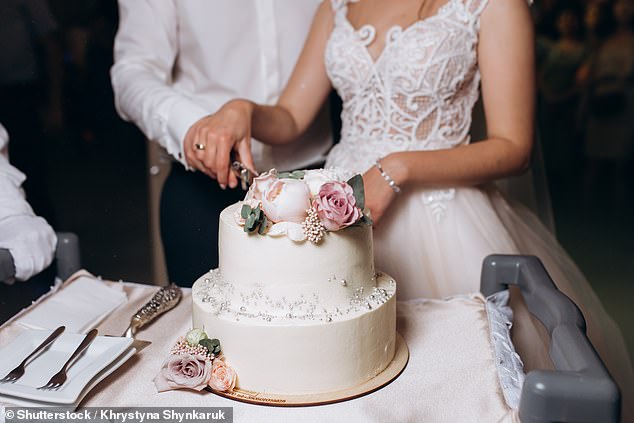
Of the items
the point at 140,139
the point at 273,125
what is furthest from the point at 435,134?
the point at 140,139

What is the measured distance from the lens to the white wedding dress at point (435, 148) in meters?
1.60

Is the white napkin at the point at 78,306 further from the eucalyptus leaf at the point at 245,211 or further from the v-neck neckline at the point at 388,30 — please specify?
the v-neck neckline at the point at 388,30

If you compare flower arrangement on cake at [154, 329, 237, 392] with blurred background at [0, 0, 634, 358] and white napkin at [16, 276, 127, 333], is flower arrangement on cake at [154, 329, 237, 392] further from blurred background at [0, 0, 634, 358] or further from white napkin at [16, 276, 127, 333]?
blurred background at [0, 0, 634, 358]

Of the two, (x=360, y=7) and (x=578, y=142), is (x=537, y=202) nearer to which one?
(x=360, y=7)

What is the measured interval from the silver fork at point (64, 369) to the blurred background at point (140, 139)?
64 cm

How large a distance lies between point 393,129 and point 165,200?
0.69m

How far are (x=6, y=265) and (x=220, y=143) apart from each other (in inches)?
17.6

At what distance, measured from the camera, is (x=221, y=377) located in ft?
3.14

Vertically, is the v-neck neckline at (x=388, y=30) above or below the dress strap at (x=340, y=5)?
below

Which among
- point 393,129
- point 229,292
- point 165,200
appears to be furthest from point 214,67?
point 229,292

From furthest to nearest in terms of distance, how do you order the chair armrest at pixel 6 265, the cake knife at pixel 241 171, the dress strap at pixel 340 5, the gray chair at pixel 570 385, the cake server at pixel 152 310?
the dress strap at pixel 340 5 < the cake knife at pixel 241 171 < the chair armrest at pixel 6 265 < the cake server at pixel 152 310 < the gray chair at pixel 570 385

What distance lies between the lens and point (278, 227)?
0.93 m

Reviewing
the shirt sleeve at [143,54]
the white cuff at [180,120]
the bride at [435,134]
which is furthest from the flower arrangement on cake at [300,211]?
the shirt sleeve at [143,54]

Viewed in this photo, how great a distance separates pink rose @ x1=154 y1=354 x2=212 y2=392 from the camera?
0.95m
